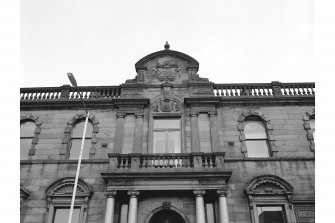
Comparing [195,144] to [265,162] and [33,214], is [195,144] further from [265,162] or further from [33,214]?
[33,214]

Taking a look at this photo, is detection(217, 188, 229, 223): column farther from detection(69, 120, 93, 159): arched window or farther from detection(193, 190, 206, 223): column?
detection(69, 120, 93, 159): arched window

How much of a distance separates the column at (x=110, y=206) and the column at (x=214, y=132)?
17.2 ft

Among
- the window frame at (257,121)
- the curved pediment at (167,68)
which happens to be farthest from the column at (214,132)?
the curved pediment at (167,68)

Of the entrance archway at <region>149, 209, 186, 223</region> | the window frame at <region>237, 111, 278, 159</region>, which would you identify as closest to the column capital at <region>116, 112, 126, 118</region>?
the entrance archway at <region>149, 209, 186, 223</region>

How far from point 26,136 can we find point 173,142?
7863 mm

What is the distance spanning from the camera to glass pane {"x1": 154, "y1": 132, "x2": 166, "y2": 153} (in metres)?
14.6

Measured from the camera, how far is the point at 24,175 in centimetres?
1389

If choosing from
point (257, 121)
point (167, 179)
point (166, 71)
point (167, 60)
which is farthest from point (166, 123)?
point (257, 121)

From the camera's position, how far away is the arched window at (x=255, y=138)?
1476 centimetres

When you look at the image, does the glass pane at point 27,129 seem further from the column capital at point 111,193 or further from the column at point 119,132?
the column capital at point 111,193

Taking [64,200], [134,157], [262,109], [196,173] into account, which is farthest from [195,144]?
[64,200]

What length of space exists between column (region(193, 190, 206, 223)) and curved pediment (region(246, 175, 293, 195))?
2.26 metres

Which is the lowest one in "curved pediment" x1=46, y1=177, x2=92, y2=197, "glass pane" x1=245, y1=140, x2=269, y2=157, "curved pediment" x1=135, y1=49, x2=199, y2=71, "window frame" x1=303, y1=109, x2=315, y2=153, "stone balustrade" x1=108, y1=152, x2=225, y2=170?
"curved pediment" x1=46, y1=177, x2=92, y2=197

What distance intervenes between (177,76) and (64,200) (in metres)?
9.07
